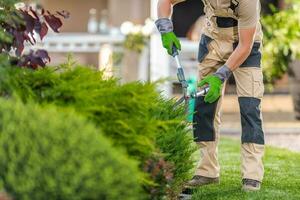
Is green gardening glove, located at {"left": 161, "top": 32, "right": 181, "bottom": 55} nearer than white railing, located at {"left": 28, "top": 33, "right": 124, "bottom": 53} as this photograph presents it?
Yes

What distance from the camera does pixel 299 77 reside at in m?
12.6

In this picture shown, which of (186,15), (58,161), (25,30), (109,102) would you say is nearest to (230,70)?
(25,30)

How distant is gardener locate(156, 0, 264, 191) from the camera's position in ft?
20.1

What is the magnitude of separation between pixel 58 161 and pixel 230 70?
2393 mm

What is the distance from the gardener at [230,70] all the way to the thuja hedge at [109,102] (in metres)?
1.37

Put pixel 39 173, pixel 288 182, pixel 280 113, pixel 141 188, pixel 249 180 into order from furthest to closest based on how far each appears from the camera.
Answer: pixel 280 113, pixel 288 182, pixel 249 180, pixel 141 188, pixel 39 173

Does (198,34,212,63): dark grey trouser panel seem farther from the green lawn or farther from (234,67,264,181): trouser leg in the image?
the green lawn

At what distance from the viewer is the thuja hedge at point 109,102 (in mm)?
4535

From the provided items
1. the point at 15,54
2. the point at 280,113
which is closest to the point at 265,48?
the point at 280,113

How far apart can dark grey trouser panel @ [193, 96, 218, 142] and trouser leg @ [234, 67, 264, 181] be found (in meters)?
0.24

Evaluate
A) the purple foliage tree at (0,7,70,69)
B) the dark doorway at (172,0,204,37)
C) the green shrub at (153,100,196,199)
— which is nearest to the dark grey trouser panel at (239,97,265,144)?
the green shrub at (153,100,196,199)

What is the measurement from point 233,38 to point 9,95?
2.29m

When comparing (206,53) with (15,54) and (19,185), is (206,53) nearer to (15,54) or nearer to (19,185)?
(15,54)

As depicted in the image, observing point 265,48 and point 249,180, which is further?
point 265,48
